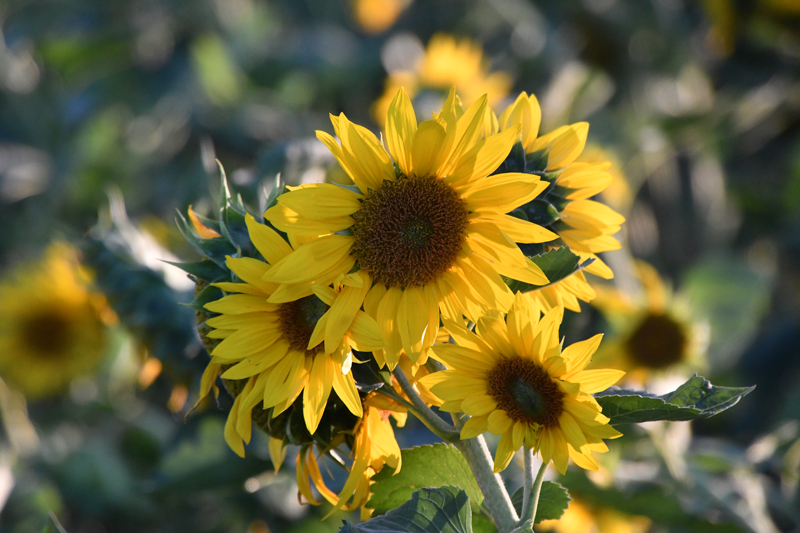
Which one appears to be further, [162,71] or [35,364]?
[162,71]

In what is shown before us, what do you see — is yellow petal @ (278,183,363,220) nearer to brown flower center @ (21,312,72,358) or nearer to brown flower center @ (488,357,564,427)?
brown flower center @ (488,357,564,427)

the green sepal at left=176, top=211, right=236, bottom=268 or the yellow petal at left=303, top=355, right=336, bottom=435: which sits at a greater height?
the green sepal at left=176, top=211, right=236, bottom=268

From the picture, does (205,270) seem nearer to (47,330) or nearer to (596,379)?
(596,379)

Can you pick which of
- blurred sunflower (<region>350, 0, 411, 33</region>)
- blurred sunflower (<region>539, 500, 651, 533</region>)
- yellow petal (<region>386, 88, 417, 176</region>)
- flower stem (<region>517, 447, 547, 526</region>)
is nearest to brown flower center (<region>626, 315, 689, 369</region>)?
blurred sunflower (<region>539, 500, 651, 533</region>)

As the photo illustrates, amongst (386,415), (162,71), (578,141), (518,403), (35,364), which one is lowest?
(35,364)

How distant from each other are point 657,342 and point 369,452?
1.03 meters

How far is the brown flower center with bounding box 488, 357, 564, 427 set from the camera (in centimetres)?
60

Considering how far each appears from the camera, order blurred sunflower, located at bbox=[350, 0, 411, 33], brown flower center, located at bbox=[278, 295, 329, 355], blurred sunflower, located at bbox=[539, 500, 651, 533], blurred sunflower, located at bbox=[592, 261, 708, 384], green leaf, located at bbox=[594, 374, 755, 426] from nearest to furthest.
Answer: green leaf, located at bbox=[594, 374, 755, 426] → brown flower center, located at bbox=[278, 295, 329, 355] → blurred sunflower, located at bbox=[539, 500, 651, 533] → blurred sunflower, located at bbox=[592, 261, 708, 384] → blurred sunflower, located at bbox=[350, 0, 411, 33]

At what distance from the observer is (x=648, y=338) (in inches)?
59.6

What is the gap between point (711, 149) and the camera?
86.4 inches

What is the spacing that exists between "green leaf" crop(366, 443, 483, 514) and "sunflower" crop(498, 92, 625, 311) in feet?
0.59

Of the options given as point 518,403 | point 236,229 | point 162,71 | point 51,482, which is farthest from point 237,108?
point 518,403

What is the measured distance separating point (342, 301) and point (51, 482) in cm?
144

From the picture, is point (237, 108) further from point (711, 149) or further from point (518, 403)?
point (518, 403)
